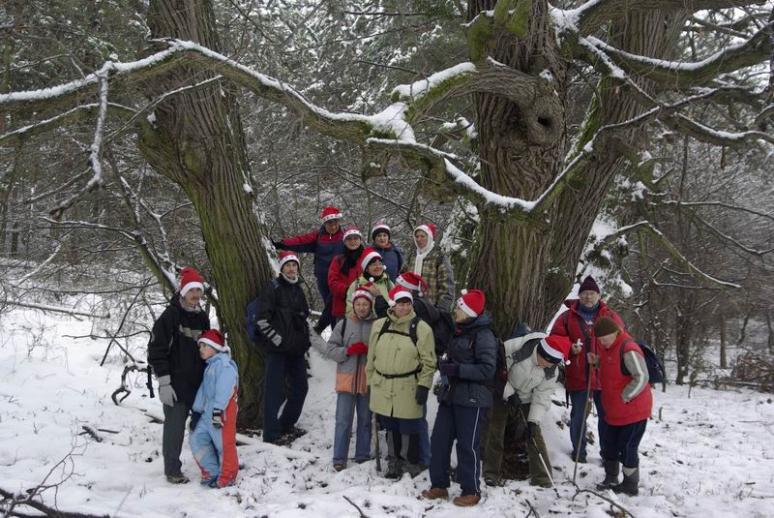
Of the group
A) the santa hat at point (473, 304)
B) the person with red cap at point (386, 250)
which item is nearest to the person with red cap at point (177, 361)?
the person with red cap at point (386, 250)

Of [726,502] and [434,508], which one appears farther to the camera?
[726,502]

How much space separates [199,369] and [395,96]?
2.97m

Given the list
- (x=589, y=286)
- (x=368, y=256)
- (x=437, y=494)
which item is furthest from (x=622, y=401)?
(x=368, y=256)

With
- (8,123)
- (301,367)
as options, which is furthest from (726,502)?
(8,123)

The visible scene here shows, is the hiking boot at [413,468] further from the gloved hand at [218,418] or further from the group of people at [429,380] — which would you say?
the gloved hand at [218,418]

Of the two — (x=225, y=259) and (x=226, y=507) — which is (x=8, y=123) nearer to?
(x=225, y=259)

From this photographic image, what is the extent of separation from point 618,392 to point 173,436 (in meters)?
3.85

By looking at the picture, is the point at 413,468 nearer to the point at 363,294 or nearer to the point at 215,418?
the point at 363,294

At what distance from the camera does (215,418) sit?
500cm

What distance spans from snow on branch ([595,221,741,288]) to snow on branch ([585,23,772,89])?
7.05 feet

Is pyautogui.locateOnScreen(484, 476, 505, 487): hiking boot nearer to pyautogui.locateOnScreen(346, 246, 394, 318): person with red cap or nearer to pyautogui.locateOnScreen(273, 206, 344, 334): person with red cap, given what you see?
pyautogui.locateOnScreen(346, 246, 394, 318): person with red cap

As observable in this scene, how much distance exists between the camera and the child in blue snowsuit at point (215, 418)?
198 inches

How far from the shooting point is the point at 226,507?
14.9ft

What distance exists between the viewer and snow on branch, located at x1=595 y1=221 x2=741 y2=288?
20.2ft
